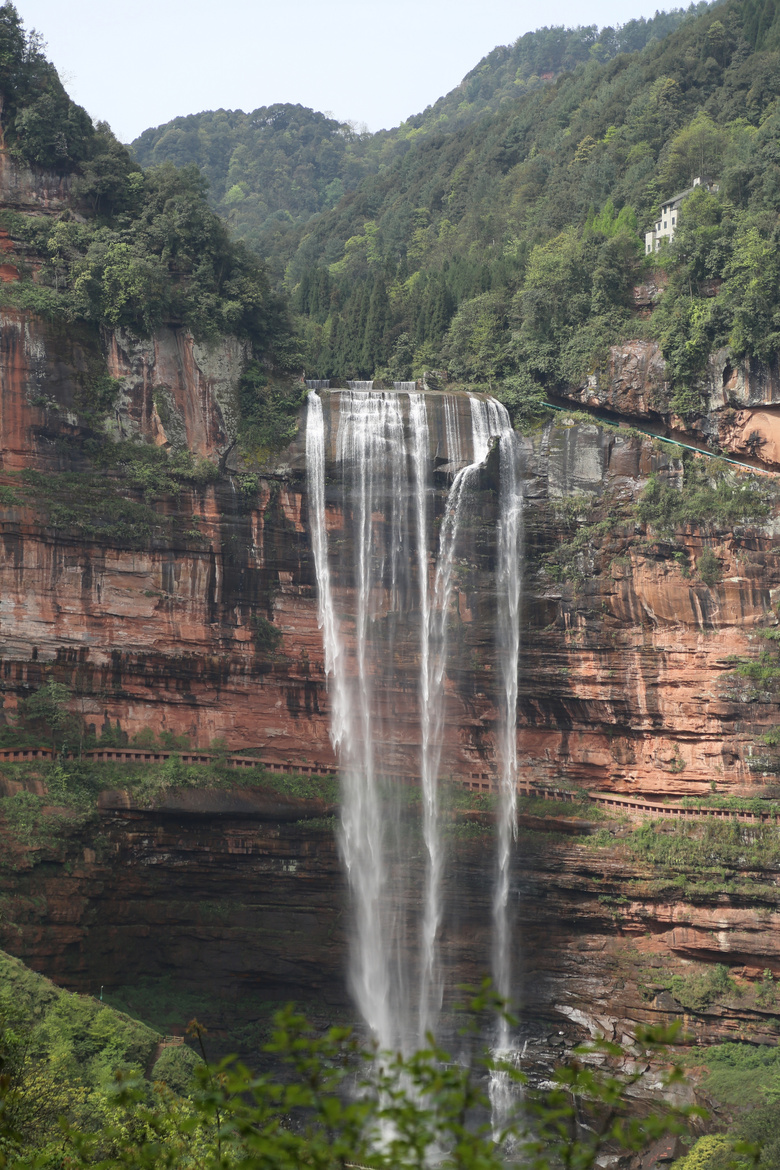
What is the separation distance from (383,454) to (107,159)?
1237 cm

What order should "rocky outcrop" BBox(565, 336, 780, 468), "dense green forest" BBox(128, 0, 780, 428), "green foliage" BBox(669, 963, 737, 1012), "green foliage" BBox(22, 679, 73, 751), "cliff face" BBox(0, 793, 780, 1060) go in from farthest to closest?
"dense green forest" BBox(128, 0, 780, 428), "rocky outcrop" BBox(565, 336, 780, 468), "green foliage" BBox(669, 963, 737, 1012), "green foliage" BBox(22, 679, 73, 751), "cliff face" BBox(0, 793, 780, 1060)

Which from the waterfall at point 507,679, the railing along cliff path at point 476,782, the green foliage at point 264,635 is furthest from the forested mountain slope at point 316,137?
the railing along cliff path at point 476,782

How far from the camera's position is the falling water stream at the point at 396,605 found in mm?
31969

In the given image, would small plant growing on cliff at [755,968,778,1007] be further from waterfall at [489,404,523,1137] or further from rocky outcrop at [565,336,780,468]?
rocky outcrop at [565,336,780,468]

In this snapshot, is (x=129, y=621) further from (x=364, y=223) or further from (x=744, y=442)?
(x=364, y=223)

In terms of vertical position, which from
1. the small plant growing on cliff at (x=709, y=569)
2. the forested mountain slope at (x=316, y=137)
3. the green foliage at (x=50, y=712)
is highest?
the forested mountain slope at (x=316, y=137)

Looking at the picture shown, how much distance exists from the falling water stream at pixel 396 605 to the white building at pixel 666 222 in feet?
41.1

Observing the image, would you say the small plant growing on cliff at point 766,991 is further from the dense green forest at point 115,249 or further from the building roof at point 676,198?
the building roof at point 676,198

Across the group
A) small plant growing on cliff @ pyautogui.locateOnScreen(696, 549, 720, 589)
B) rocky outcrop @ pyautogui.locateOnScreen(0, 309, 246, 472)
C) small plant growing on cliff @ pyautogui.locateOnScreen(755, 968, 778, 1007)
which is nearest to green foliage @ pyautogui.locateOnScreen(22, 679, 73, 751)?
rocky outcrop @ pyautogui.locateOnScreen(0, 309, 246, 472)

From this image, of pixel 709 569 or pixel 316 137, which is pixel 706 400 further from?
pixel 316 137

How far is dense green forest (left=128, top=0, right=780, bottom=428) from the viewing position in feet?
120

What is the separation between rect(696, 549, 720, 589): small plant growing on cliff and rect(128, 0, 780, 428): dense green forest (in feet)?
18.2

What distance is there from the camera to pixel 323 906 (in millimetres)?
31219

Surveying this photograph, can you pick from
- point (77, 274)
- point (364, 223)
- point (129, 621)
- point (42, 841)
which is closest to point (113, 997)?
point (42, 841)
